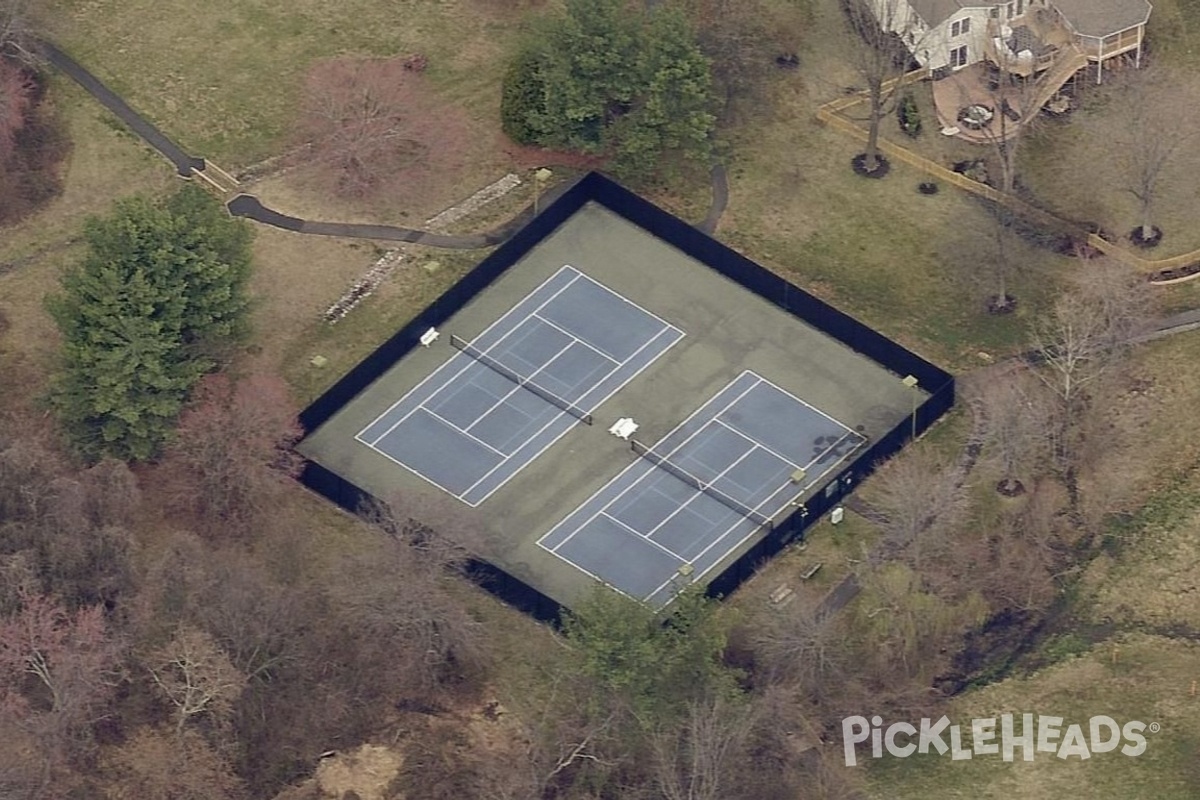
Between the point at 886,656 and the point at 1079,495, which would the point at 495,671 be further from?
the point at 1079,495

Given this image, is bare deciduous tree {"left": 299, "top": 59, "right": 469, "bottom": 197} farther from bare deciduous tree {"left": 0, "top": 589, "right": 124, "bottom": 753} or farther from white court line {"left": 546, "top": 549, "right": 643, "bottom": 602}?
bare deciduous tree {"left": 0, "top": 589, "right": 124, "bottom": 753}

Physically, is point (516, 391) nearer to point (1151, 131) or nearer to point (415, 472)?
point (415, 472)

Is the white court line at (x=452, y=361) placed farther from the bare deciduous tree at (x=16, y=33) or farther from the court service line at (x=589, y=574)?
the bare deciduous tree at (x=16, y=33)

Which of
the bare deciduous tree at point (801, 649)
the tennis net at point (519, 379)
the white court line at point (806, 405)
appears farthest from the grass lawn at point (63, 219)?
the bare deciduous tree at point (801, 649)

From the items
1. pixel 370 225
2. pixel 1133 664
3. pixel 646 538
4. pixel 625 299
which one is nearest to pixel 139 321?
pixel 370 225

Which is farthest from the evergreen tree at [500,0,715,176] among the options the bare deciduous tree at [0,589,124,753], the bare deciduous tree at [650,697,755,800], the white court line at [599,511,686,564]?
the bare deciduous tree at [0,589,124,753]
